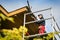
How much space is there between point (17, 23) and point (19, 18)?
334 millimetres

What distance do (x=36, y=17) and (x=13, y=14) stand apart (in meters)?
1.24

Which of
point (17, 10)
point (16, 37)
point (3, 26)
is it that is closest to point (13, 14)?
point (17, 10)

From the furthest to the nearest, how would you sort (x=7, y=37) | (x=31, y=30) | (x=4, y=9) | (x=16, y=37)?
(x=31, y=30), (x=4, y=9), (x=16, y=37), (x=7, y=37)

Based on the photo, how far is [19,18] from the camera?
29.2 ft

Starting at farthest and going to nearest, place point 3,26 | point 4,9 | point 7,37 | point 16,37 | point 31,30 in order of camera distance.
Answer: point 31,30 → point 3,26 → point 4,9 → point 16,37 → point 7,37

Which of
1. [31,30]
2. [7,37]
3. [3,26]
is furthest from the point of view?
[31,30]

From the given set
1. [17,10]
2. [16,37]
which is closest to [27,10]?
[17,10]

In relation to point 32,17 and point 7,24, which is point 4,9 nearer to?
point 7,24

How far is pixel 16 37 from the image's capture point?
542 centimetres

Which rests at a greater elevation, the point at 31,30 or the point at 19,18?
the point at 19,18

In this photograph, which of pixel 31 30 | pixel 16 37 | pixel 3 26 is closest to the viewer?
pixel 16 37

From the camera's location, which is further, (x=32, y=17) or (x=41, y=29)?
(x=32, y=17)

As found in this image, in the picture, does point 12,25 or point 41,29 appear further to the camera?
point 12,25

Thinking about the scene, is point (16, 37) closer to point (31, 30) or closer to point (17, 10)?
point (17, 10)
